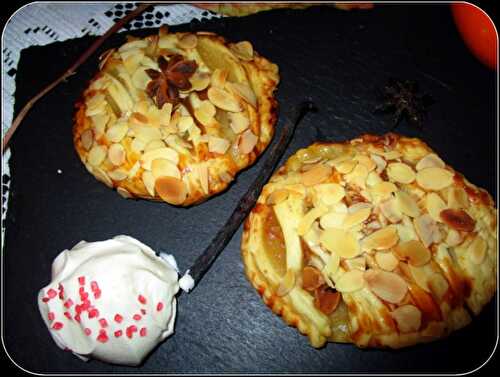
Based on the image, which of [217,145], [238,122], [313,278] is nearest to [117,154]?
[217,145]

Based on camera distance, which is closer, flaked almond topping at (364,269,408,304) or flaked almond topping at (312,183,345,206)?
flaked almond topping at (364,269,408,304)

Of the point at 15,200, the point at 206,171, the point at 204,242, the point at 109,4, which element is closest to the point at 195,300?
the point at 204,242

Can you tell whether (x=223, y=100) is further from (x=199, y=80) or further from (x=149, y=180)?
(x=149, y=180)

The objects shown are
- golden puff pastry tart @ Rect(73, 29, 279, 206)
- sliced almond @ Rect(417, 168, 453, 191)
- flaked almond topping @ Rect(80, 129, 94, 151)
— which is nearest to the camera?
sliced almond @ Rect(417, 168, 453, 191)

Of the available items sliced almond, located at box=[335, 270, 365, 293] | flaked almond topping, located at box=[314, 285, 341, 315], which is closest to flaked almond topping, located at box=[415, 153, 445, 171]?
sliced almond, located at box=[335, 270, 365, 293]

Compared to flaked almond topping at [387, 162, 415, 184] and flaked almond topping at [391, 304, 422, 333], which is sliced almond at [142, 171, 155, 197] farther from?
flaked almond topping at [391, 304, 422, 333]

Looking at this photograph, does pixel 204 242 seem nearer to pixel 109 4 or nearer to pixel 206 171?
pixel 206 171
